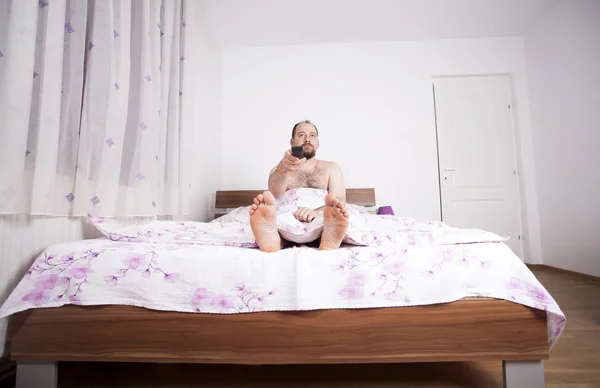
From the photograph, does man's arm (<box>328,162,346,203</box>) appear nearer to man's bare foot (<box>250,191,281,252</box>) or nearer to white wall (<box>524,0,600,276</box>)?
man's bare foot (<box>250,191,281,252</box>)

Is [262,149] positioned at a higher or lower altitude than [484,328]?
higher

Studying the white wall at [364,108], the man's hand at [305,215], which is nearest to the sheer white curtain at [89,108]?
the man's hand at [305,215]

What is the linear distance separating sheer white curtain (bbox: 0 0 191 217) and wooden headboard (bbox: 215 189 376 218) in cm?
94

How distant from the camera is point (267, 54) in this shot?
3113mm

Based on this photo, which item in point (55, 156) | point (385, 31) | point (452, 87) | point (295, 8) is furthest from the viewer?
point (452, 87)

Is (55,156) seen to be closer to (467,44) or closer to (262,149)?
(262,149)

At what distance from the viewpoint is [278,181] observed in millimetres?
1733

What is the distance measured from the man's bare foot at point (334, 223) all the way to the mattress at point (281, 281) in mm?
54

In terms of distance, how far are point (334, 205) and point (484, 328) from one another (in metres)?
0.57

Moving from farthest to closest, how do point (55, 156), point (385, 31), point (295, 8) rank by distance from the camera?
point (385, 31), point (295, 8), point (55, 156)

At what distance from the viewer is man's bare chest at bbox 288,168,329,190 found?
6.36 feet

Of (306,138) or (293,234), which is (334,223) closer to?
(293,234)

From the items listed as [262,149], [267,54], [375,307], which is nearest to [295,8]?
[267,54]

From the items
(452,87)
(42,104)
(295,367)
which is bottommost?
(295,367)
